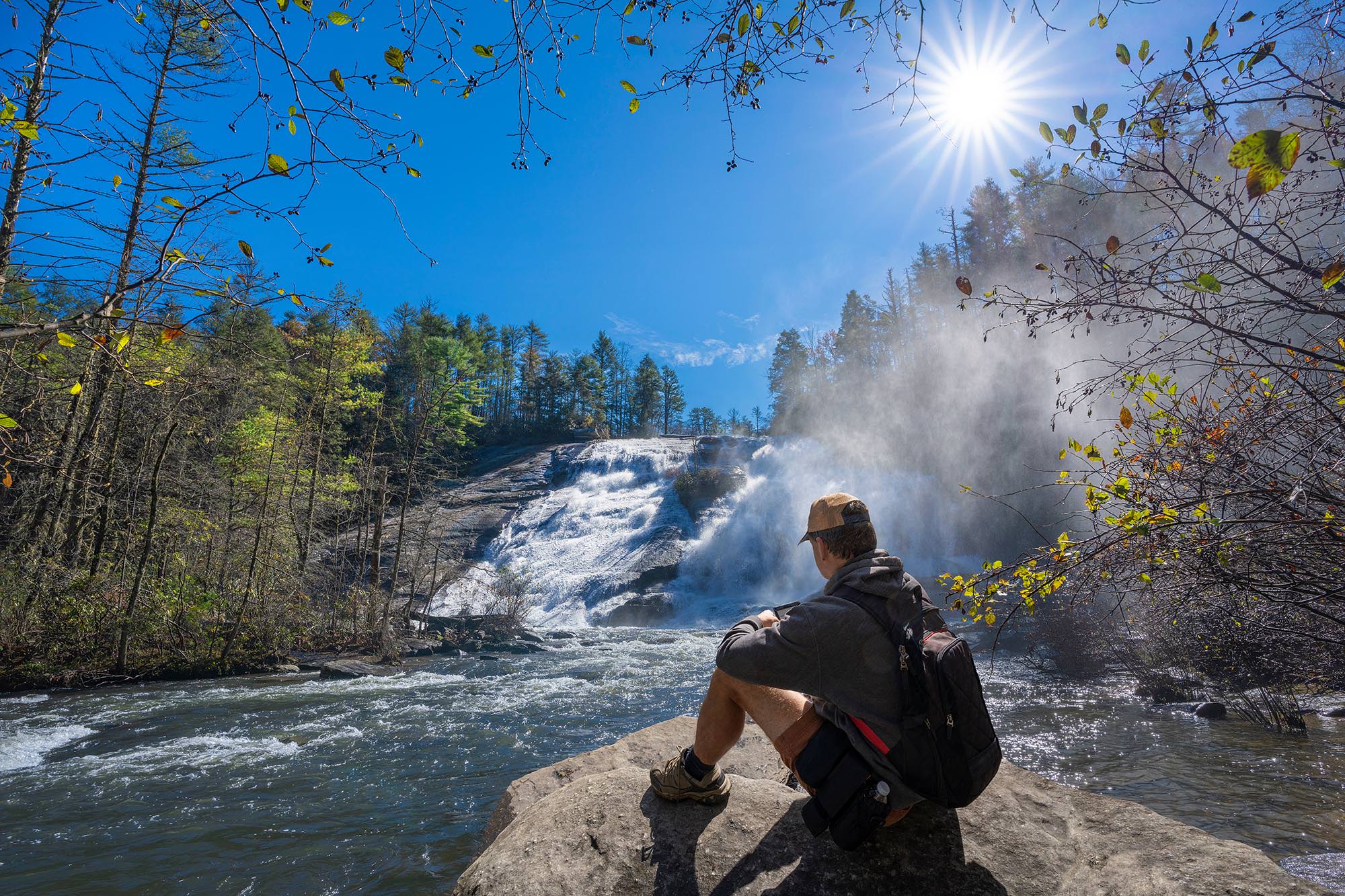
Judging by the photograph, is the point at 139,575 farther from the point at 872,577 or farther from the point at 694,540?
the point at 694,540

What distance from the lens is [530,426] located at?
50.3 m

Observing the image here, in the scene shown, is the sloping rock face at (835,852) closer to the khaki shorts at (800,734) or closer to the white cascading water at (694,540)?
the khaki shorts at (800,734)

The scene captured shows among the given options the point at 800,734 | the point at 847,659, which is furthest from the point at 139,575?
the point at 847,659

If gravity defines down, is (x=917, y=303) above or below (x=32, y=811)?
above

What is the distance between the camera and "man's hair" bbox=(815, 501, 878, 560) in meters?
2.36

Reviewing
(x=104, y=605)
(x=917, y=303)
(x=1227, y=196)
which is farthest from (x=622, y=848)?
(x=917, y=303)

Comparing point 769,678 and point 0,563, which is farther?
point 0,563

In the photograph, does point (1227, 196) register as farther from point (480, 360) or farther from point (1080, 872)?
point (480, 360)

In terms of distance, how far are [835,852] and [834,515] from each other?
122cm

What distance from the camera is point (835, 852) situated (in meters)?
2.20

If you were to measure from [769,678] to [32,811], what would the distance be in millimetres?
6950

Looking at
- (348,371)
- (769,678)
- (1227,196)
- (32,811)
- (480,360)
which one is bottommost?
(32,811)

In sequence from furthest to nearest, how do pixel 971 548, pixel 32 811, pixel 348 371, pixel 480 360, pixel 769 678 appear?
pixel 480 360
pixel 971 548
pixel 348 371
pixel 32 811
pixel 769 678

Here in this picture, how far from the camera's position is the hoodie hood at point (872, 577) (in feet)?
6.94
